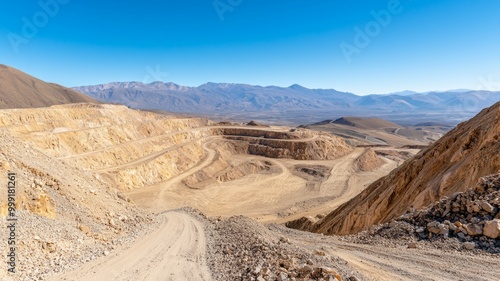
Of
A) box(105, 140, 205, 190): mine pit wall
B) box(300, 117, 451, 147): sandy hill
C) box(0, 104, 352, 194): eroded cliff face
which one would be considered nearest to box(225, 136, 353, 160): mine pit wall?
box(0, 104, 352, 194): eroded cliff face

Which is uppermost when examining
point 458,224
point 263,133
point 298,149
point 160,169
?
point 458,224

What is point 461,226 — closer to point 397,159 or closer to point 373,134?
point 397,159

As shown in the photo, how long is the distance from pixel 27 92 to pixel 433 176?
201 metres

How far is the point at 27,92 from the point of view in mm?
164250

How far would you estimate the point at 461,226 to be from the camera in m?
11.7

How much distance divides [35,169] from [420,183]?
2524cm

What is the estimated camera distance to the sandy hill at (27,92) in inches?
5842

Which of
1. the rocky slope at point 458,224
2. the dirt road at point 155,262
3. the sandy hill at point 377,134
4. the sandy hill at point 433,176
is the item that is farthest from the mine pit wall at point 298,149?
the rocky slope at point 458,224

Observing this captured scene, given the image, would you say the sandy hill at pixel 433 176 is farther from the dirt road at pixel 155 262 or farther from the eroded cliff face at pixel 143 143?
the eroded cliff face at pixel 143 143

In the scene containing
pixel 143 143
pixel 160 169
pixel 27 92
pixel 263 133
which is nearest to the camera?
pixel 160 169

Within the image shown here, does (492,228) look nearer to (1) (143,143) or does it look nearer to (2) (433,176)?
(2) (433,176)

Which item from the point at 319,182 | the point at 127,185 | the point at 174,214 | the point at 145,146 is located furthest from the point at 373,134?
the point at 174,214

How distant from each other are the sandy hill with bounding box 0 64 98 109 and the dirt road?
158676 mm

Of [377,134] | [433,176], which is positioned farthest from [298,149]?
[377,134]
